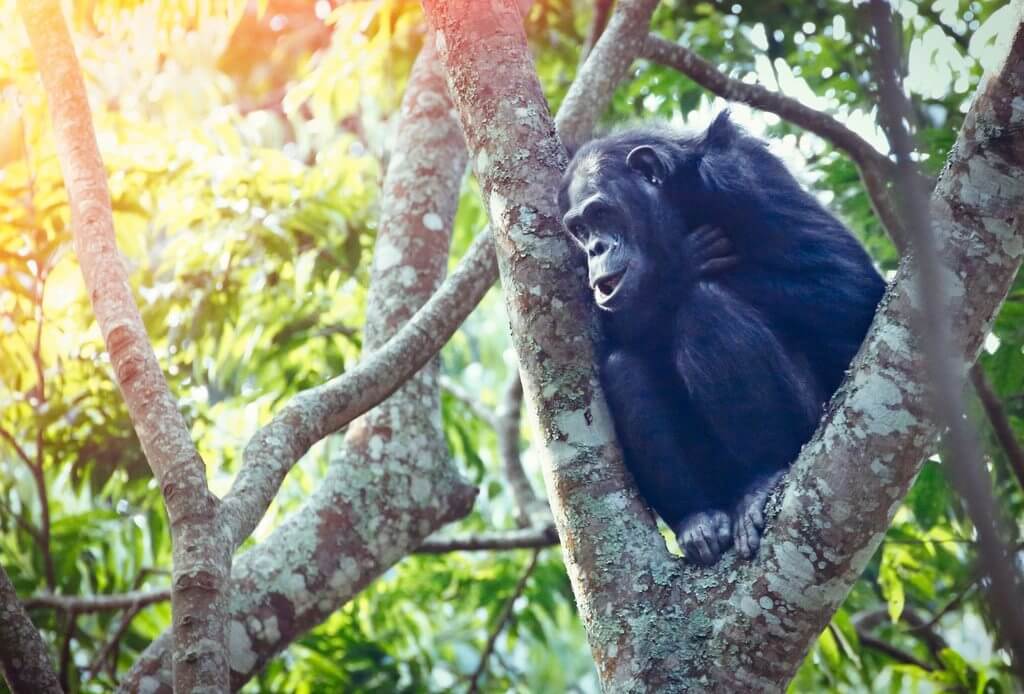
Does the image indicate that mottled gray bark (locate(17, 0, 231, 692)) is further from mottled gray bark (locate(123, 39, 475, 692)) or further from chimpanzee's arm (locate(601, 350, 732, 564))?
chimpanzee's arm (locate(601, 350, 732, 564))

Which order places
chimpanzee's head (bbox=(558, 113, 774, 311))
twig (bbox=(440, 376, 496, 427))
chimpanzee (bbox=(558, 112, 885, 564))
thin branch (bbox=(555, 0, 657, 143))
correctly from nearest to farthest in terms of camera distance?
1. chimpanzee (bbox=(558, 112, 885, 564))
2. chimpanzee's head (bbox=(558, 113, 774, 311))
3. thin branch (bbox=(555, 0, 657, 143))
4. twig (bbox=(440, 376, 496, 427))

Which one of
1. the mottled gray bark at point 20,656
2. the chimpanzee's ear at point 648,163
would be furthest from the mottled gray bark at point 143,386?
the chimpanzee's ear at point 648,163

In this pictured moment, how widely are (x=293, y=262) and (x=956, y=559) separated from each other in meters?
4.18

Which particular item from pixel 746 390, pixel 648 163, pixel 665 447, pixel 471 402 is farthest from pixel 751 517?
pixel 471 402

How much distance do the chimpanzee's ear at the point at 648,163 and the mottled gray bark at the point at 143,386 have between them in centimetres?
220

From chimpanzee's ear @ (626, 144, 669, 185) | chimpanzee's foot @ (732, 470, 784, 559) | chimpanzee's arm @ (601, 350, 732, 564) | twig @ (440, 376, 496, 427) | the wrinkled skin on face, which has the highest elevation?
twig @ (440, 376, 496, 427)

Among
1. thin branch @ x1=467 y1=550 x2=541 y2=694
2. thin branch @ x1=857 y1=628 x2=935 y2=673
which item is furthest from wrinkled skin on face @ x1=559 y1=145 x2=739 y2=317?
thin branch @ x1=857 y1=628 x2=935 y2=673

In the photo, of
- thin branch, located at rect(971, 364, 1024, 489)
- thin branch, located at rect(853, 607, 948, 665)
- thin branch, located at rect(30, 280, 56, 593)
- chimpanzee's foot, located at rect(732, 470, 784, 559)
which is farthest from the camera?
thin branch, located at rect(853, 607, 948, 665)

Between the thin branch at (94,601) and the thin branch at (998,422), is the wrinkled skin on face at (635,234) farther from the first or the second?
the thin branch at (94,601)

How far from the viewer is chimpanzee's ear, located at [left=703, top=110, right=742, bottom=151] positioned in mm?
4859

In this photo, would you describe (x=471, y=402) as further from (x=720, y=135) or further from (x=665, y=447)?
(x=665, y=447)

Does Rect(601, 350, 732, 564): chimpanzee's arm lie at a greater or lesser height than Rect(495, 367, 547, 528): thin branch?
lesser

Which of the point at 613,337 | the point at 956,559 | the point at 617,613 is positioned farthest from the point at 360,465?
the point at 956,559

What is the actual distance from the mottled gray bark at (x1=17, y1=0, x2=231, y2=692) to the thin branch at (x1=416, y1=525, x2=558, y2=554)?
252cm
